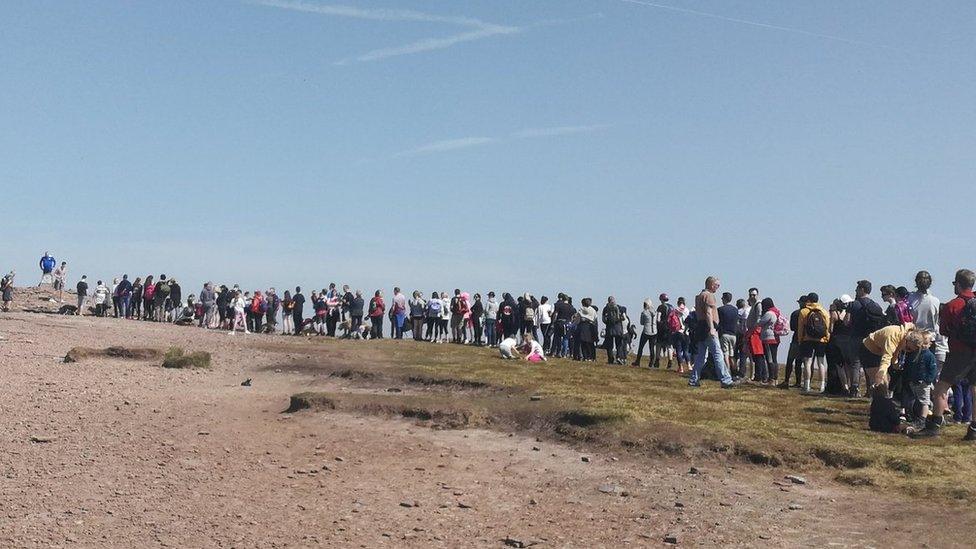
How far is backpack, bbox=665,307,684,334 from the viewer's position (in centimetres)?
2550

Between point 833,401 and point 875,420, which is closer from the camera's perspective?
point 875,420

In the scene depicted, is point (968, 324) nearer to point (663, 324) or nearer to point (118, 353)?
point (663, 324)

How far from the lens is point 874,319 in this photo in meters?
17.1

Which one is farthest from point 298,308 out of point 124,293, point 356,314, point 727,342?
point 727,342

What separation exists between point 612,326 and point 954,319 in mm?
14938

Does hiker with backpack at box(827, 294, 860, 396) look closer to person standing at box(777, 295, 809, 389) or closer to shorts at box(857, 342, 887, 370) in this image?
person standing at box(777, 295, 809, 389)

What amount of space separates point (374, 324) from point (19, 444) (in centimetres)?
2568

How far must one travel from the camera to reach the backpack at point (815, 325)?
1917 cm

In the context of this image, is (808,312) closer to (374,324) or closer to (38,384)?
(38,384)

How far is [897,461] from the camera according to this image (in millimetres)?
11828

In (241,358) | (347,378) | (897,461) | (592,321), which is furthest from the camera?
(592,321)

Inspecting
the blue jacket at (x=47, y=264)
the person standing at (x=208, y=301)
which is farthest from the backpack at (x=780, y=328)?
the blue jacket at (x=47, y=264)

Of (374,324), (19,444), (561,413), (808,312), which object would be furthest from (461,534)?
(374,324)

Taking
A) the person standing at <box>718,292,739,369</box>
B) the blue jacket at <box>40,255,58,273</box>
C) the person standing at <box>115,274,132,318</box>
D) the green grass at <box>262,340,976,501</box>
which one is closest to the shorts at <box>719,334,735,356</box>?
the person standing at <box>718,292,739,369</box>
